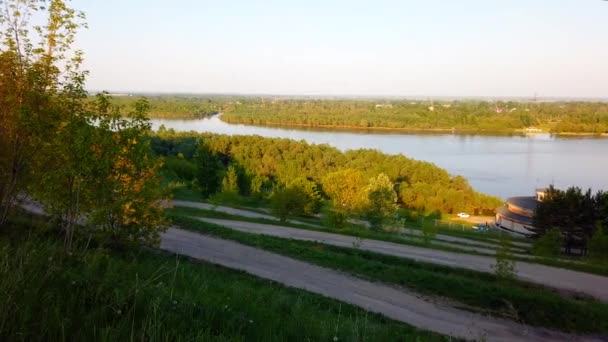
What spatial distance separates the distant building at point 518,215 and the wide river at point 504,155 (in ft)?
32.0

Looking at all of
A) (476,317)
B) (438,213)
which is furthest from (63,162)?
(438,213)

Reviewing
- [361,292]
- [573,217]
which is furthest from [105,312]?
[573,217]

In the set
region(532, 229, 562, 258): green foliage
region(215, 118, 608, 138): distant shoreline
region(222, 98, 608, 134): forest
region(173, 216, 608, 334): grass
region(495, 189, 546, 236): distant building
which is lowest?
region(495, 189, 546, 236): distant building

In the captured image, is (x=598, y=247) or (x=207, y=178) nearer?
(x=598, y=247)

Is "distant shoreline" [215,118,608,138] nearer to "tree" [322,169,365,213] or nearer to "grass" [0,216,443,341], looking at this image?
"tree" [322,169,365,213]

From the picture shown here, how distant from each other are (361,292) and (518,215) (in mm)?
23769

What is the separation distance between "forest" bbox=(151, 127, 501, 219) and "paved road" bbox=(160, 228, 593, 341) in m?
13.3

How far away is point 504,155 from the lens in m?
60.8

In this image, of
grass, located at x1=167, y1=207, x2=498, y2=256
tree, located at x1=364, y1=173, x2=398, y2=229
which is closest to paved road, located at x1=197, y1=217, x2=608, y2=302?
grass, located at x1=167, y1=207, x2=498, y2=256

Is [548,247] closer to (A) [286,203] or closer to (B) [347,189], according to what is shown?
(A) [286,203]

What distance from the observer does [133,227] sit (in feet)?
27.8

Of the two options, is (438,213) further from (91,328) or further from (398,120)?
(398,120)

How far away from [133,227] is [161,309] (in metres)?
6.35

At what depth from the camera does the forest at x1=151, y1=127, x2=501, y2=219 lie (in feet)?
99.2
